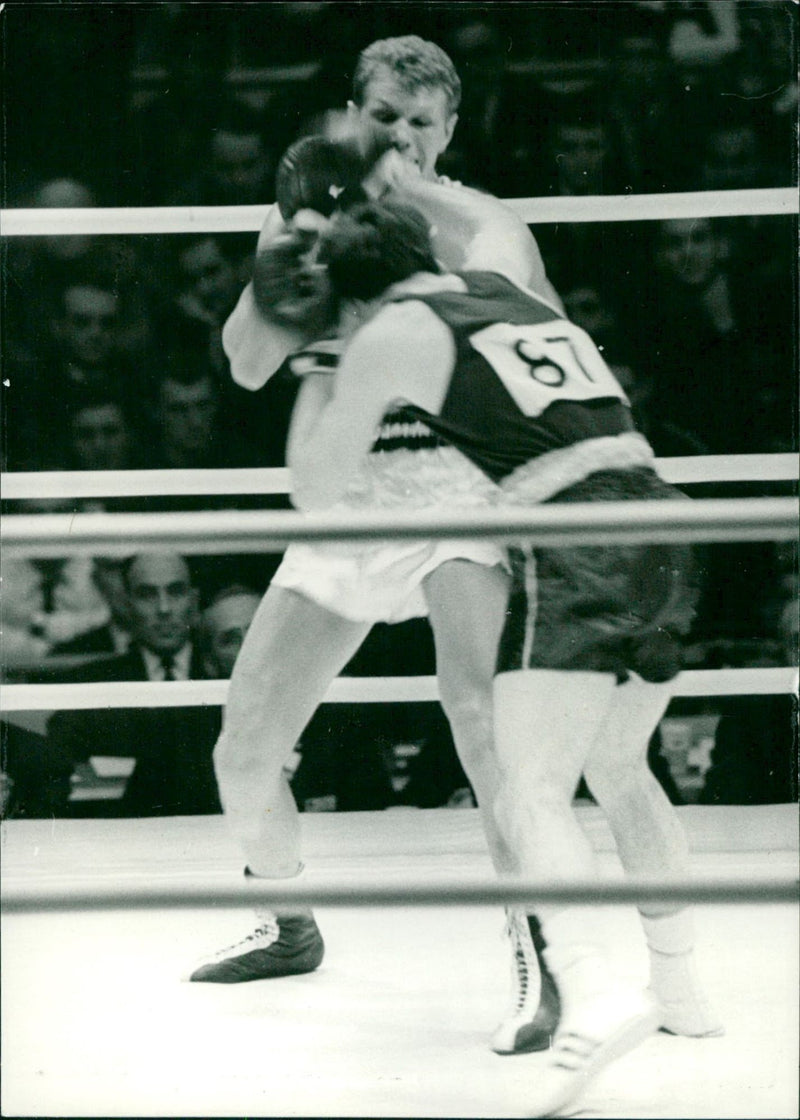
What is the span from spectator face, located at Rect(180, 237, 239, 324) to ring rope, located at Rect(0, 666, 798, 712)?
1.99ft

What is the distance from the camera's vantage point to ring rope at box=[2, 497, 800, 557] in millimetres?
1147

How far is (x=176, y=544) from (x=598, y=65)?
1.17 meters

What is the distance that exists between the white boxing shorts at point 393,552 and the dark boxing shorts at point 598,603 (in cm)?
11

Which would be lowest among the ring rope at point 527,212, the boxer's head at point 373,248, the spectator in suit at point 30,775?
the spectator in suit at point 30,775

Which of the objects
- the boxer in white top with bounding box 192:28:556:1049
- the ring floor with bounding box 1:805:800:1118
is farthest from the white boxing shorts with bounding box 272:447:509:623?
the ring floor with bounding box 1:805:800:1118

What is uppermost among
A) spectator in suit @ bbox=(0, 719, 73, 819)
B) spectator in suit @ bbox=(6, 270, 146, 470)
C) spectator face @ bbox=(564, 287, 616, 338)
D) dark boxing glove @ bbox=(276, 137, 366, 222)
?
dark boxing glove @ bbox=(276, 137, 366, 222)

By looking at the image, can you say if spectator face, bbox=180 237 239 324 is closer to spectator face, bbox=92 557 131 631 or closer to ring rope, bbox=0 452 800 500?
ring rope, bbox=0 452 800 500

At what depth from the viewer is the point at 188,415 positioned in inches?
80.0

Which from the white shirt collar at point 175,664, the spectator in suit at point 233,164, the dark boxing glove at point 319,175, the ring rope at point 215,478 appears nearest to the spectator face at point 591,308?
the ring rope at point 215,478

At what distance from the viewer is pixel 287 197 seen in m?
1.99

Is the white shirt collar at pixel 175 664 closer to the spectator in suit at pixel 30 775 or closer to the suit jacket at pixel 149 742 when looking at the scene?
the suit jacket at pixel 149 742

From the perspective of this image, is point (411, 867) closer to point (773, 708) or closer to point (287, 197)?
point (773, 708)

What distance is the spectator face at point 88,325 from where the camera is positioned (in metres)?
1.99

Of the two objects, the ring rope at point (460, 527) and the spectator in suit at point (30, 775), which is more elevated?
the ring rope at point (460, 527)
